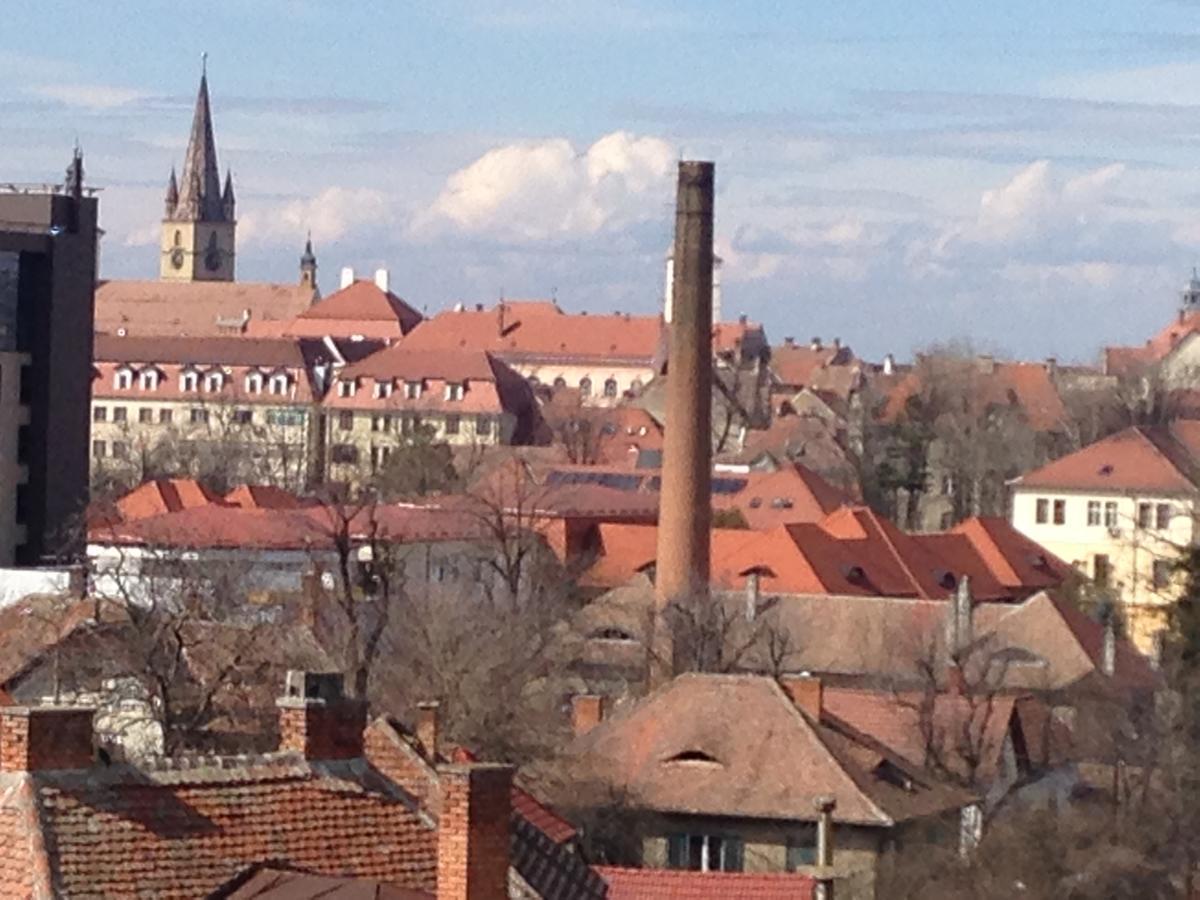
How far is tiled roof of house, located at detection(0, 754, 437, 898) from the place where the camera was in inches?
626

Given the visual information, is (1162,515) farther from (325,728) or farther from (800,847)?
(325,728)

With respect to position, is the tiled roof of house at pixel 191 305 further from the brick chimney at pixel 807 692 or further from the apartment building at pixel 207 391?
the brick chimney at pixel 807 692

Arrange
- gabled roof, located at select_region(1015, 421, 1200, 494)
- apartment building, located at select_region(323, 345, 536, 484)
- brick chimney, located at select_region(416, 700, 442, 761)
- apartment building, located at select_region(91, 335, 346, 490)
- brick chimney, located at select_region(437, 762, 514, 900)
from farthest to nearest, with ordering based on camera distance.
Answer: apartment building, located at select_region(323, 345, 536, 484) → apartment building, located at select_region(91, 335, 346, 490) → gabled roof, located at select_region(1015, 421, 1200, 494) → brick chimney, located at select_region(416, 700, 442, 761) → brick chimney, located at select_region(437, 762, 514, 900)

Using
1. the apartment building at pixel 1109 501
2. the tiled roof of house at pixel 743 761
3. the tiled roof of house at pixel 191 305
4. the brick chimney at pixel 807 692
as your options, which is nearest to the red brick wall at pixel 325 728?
the tiled roof of house at pixel 743 761

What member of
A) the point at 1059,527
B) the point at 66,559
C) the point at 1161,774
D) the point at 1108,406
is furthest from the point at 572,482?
the point at 1161,774

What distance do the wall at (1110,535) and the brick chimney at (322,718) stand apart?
6465cm

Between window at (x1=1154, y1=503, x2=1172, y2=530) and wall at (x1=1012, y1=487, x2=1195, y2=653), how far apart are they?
11cm

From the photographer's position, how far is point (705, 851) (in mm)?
41531

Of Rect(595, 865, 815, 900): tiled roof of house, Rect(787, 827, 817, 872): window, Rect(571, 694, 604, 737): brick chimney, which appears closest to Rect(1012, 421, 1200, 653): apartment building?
Rect(571, 694, 604, 737): brick chimney

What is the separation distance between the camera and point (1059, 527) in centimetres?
9281

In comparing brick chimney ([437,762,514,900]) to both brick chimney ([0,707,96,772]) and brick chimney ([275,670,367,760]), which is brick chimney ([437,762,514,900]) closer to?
brick chimney ([275,670,367,760])

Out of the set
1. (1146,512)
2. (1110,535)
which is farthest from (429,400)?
(1146,512)

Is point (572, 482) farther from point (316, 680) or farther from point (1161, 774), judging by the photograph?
point (316, 680)

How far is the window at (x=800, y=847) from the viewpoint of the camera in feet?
134
